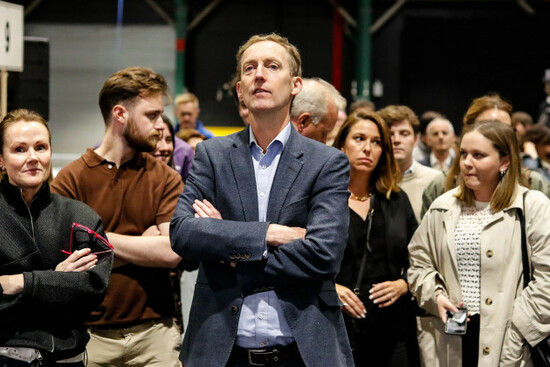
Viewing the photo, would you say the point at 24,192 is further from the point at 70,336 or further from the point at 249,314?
the point at 249,314

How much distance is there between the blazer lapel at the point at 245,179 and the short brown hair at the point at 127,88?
0.93 metres

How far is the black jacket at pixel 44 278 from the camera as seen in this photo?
2.63 metres

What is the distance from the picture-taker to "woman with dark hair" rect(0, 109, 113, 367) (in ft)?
8.61

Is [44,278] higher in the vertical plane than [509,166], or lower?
lower

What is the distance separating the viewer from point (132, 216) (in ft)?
10.8

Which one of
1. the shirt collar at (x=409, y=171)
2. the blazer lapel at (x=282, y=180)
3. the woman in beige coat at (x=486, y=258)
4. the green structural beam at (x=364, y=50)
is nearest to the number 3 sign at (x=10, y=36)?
the blazer lapel at (x=282, y=180)

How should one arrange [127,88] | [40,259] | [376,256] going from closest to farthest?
[40,259]
[127,88]
[376,256]

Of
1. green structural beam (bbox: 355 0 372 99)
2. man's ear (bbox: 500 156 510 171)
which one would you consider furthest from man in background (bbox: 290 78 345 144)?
green structural beam (bbox: 355 0 372 99)

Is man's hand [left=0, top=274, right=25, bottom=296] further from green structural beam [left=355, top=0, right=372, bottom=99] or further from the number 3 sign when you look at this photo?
green structural beam [left=355, top=0, right=372, bottom=99]

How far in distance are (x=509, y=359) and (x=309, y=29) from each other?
10.8 metres

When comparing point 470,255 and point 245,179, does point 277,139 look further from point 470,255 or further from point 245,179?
point 470,255

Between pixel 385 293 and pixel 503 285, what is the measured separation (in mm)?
582

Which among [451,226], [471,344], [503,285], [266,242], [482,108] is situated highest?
[482,108]

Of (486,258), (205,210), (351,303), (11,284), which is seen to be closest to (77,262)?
(11,284)
